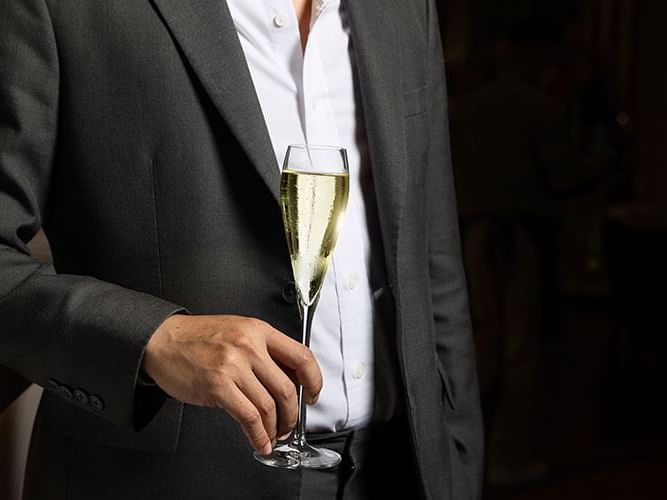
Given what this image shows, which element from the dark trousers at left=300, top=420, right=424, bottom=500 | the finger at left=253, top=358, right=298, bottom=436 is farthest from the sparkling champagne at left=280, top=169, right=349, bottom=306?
the dark trousers at left=300, top=420, right=424, bottom=500

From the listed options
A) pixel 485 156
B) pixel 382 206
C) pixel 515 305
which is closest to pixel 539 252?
pixel 515 305

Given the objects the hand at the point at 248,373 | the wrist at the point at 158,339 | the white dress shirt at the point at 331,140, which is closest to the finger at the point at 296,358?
the hand at the point at 248,373

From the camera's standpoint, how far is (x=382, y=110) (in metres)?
1.48

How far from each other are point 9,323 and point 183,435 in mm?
267

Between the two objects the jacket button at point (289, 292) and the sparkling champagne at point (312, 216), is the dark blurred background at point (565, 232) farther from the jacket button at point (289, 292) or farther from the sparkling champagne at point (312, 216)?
the sparkling champagne at point (312, 216)

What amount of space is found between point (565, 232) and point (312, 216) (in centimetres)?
655

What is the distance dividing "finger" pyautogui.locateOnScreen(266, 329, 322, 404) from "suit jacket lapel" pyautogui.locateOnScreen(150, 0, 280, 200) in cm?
30

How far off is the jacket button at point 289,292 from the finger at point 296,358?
272 mm

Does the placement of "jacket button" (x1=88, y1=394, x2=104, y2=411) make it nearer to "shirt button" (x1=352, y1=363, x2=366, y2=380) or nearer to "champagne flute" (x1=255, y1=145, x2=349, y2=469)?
"champagne flute" (x1=255, y1=145, x2=349, y2=469)

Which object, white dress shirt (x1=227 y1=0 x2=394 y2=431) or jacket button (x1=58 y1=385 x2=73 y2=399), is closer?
jacket button (x1=58 y1=385 x2=73 y2=399)

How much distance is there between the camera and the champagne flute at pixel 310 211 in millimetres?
1104

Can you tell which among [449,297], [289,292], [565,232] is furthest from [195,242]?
[565,232]

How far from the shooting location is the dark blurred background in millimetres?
4898

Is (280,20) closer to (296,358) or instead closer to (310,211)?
(310,211)
